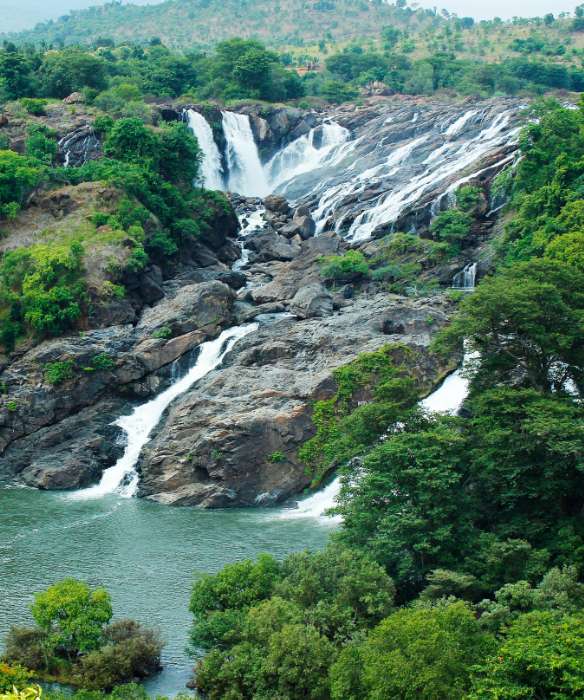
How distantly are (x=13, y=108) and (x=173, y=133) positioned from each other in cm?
1537

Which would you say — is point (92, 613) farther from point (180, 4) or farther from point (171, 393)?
point (180, 4)

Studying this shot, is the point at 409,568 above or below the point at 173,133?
below

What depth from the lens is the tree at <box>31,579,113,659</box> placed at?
2517 centimetres

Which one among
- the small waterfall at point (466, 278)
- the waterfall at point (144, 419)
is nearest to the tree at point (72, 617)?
the waterfall at point (144, 419)

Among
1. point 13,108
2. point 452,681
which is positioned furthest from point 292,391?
point 13,108

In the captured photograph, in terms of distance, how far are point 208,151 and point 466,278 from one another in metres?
31.9

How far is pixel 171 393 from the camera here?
46250 millimetres

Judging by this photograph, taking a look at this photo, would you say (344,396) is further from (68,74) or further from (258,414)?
(68,74)

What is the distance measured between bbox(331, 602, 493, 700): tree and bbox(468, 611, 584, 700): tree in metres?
0.55

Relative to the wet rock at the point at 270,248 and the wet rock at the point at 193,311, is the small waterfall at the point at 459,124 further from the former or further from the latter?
the wet rock at the point at 193,311

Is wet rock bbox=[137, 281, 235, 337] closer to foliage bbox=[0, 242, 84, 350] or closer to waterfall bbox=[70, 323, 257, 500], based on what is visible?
waterfall bbox=[70, 323, 257, 500]

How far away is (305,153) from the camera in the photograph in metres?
81.6

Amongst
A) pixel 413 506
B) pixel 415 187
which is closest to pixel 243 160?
pixel 415 187

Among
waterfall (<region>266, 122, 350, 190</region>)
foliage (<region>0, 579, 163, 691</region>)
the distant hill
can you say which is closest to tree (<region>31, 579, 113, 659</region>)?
foliage (<region>0, 579, 163, 691</region>)
